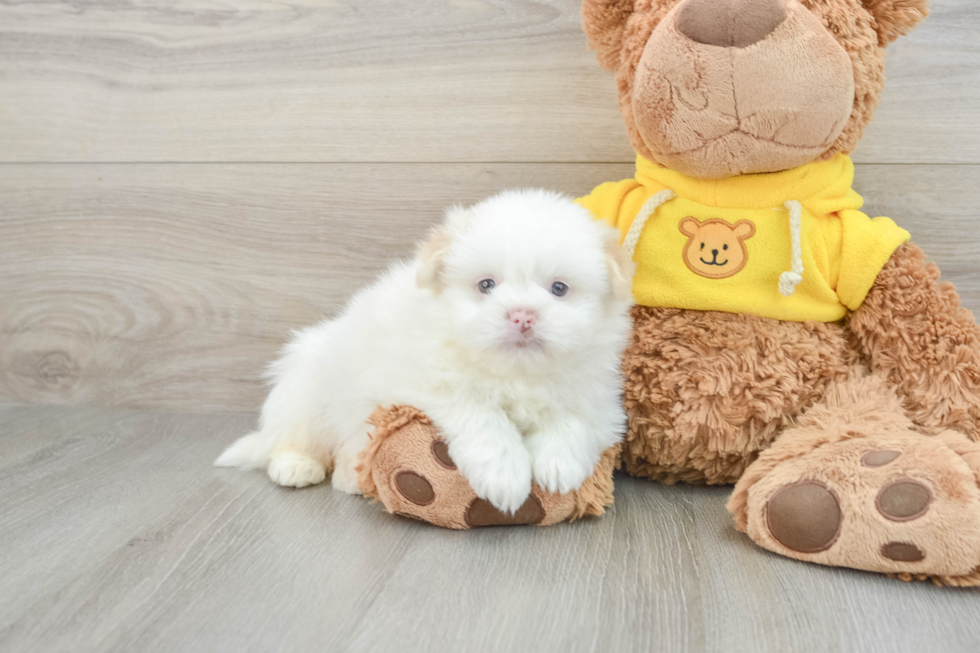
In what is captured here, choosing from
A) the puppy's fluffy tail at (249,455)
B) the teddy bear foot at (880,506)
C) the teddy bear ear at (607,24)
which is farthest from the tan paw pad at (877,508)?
the puppy's fluffy tail at (249,455)

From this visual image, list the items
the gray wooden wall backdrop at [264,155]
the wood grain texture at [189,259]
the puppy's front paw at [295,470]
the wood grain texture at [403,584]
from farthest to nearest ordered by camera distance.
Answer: the wood grain texture at [189,259], the gray wooden wall backdrop at [264,155], the puppy's front paw at [295,470], the wood grain texture at [403,584]

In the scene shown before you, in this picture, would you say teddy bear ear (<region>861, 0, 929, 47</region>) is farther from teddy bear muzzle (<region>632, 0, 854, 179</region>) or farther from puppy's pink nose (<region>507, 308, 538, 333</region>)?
puppy's pink nose (<region>507, 308, 538, 333</region>)

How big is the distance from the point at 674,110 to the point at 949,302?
44 centimetres

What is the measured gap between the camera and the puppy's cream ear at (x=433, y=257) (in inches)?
35.9

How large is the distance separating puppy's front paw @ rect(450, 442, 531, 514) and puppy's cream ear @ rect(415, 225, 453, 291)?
0.20 metres

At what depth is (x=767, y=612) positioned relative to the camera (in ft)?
2.52

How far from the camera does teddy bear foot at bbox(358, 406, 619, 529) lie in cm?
92

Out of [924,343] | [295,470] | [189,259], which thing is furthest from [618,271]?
[189,259]

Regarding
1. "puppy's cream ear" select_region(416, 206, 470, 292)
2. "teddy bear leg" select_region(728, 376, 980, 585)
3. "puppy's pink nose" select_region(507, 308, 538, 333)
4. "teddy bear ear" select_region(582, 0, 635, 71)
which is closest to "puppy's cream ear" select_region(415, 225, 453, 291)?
"puppy's cream ear" select_region(416, 206, 470, 292)

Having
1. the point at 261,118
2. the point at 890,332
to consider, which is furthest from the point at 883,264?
the point at 261,118

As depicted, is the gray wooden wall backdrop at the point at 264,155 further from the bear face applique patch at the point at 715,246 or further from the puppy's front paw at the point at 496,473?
the puppy's front paw at the point at 496,473

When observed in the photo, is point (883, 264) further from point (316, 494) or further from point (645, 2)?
point (316, 494)

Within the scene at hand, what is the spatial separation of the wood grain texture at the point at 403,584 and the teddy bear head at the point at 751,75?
0.49 m

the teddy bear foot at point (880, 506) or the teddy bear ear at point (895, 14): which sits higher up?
the teddy bear ear at point (895, 14)
